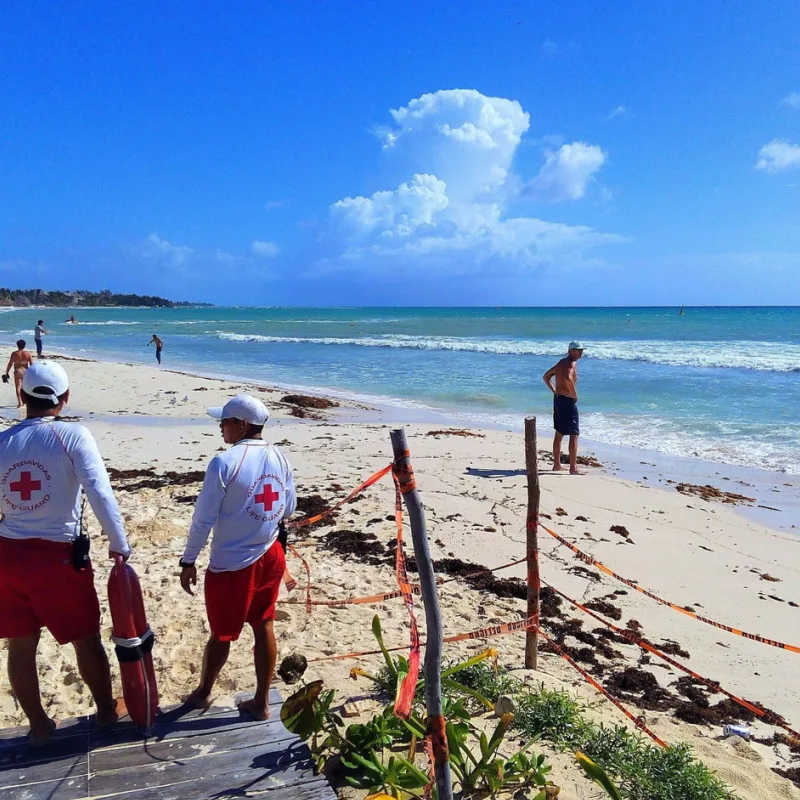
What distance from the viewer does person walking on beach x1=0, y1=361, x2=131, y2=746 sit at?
99.7 inches

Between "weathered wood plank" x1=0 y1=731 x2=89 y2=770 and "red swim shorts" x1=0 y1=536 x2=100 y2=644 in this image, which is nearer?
"red swim shorts" x1=0 y1=536 x2=100 y2=644

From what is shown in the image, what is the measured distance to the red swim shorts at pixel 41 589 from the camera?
257cm

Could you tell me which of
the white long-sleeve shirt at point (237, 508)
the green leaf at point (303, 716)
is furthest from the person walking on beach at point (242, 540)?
the green leaf at point (303, 716)

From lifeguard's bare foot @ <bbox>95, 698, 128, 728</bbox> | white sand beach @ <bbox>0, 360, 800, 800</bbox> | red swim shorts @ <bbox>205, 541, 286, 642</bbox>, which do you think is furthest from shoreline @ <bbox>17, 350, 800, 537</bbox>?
lifeguard's bare foot @ <bbox>95, 698, 128, 728</bbox>

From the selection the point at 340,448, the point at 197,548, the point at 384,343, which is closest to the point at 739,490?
the point at 340,448

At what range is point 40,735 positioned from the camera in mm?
2785

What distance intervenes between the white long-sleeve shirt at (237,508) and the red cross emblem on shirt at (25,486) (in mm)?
644

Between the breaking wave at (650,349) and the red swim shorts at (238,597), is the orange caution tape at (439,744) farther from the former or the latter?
the breaking wave at (650,349)

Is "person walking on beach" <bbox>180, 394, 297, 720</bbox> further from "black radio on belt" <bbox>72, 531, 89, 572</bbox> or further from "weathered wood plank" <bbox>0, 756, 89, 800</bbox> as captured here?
"weathered wood plank" <bbox>0, 756, 89, 800</bbox>

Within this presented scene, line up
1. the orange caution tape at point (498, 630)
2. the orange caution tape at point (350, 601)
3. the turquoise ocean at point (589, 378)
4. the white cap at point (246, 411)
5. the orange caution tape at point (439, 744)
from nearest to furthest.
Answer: the orange caution tape at point (439, 744) < the white cap at point (246, 411) < the orange caution tape at point (498, 630) < the orange caution tape at point (350, 601) < the turquoise ocean at point (589, 378)

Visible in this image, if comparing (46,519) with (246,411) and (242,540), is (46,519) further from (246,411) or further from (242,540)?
(246,411)

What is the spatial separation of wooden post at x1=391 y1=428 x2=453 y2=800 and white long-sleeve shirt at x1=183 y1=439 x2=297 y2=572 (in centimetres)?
74

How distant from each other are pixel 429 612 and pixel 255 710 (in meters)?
1.22

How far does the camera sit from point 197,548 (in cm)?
283
